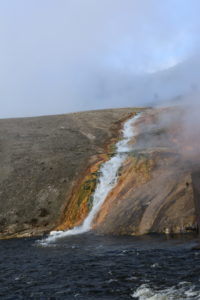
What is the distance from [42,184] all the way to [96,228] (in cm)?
1185

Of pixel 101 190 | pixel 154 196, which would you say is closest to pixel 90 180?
pixel 101 190

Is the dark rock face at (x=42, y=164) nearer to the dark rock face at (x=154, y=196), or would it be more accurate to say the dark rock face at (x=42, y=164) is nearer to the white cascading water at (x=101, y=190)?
the white cascading water at (x=101, y=190)

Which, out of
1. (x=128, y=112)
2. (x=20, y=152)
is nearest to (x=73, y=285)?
(x=20, y=152)

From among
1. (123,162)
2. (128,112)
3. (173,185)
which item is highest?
(128,112)

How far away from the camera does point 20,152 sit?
51.7 m

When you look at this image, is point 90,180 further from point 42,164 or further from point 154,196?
point 154,196

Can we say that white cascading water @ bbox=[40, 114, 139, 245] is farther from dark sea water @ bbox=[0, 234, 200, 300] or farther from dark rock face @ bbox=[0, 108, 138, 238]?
dark sea water @ bbox=[0, 234, 200, 300]

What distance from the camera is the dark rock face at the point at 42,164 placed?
129ft

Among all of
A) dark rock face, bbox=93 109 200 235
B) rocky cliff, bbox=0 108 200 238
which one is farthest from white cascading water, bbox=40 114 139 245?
dark rock face, bbox=93 109 200 235

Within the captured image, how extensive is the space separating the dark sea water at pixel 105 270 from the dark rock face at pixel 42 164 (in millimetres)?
9327

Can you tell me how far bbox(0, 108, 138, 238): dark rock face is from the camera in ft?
129

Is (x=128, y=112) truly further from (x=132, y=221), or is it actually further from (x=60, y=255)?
(x=60, y=255)

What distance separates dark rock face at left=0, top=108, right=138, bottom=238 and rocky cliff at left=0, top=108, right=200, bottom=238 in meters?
0.10

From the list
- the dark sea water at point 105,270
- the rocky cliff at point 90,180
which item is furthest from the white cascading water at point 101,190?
the dark sea water at point 105,270
